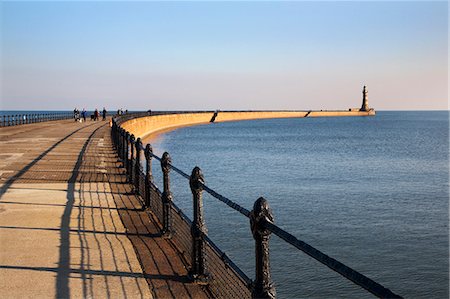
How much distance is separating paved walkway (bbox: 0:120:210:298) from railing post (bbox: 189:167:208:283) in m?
0.16

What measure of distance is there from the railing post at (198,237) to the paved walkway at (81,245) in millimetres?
155

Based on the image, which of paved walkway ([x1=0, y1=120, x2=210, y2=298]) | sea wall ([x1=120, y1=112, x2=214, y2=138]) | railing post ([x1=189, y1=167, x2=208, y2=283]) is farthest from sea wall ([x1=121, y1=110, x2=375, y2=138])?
railing post ([x1=189, y1=167, x2=208, y2=283])

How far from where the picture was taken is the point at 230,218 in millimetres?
18812

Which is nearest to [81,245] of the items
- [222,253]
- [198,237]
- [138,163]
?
[198,237]

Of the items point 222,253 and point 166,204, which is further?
point 166,204

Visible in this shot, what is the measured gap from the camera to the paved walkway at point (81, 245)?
5.53m

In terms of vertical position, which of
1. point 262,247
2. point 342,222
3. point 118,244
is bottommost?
point 342,222

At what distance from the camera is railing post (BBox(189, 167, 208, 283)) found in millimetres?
5910

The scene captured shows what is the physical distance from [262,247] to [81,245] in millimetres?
3938

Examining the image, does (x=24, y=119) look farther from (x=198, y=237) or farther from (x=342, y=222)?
(x=198, y=237)

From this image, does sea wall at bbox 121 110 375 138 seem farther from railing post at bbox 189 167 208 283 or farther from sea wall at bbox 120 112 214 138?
railing post at bbox 189 167 208 283

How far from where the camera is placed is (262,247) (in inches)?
155

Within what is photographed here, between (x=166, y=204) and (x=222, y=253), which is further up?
(x=166, y=204)

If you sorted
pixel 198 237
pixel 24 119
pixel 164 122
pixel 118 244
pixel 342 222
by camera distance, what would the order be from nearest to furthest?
pixel 198 237, pixel 118 244, pixel 342 222, pixel 24 119, pixel 164 122
